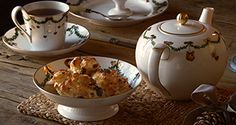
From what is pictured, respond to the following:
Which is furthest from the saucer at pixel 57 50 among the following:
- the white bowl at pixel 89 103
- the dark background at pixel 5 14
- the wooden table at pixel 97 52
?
the dark background at pixel 5 14

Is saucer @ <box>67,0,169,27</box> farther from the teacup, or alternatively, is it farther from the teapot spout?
the teapot spout

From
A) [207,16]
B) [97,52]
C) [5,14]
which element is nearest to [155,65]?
[207,16]

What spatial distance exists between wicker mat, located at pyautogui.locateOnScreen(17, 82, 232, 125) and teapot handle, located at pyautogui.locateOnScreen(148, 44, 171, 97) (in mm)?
45

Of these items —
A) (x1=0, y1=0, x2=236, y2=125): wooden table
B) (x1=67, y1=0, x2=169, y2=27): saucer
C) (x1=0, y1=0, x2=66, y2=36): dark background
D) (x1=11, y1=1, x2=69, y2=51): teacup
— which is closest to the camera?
(x1=0, y1=0, x2=236, y2=125): wooden table

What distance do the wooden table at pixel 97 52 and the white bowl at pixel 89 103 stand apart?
49 mm

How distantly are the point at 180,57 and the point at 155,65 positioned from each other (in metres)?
0.05

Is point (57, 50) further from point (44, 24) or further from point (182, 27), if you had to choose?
point (182, 27)

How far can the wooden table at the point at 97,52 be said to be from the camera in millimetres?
Answer: 944

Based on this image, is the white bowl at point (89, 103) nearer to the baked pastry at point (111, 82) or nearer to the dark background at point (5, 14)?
the baked pastry at point (111, 82)

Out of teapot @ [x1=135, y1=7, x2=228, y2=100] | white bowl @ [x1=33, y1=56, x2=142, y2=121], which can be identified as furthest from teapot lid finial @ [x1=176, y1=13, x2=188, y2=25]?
white bowl @ [x1=33, y1=56, x2=142, y2=121]

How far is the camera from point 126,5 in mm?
1402

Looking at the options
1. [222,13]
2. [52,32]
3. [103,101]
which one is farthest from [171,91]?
[222,13]

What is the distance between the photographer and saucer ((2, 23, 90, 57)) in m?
1.12

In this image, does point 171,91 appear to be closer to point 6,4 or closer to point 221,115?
point 221,115
